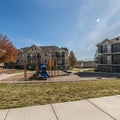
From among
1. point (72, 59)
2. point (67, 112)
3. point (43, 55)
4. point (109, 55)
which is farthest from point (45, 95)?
point (72, 59)

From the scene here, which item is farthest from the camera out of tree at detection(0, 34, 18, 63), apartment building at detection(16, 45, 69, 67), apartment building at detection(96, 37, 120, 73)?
apartment building at detection(16, 45, 69, 67)

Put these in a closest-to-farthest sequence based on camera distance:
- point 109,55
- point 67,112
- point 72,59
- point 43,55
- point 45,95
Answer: point 67,112, point 45,95, point 109,55, point 43,55, point 72,59

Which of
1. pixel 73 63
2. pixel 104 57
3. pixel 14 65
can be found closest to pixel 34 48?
pixel 14 65

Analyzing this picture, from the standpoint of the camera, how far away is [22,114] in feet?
17.2

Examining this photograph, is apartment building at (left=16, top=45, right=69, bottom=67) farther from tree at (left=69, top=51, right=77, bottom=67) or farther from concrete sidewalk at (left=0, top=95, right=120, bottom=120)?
concrete sidewalk at (left=0, top=95, right=120, bottom=120)

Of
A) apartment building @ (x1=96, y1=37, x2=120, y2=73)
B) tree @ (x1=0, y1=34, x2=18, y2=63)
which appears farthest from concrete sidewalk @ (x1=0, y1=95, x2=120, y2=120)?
tree @ (x1=0, y1=34, x2=18, y2=63)

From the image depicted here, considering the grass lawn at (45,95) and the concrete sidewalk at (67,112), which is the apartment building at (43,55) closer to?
the grass lawn at (45,95)

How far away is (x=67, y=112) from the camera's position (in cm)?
538

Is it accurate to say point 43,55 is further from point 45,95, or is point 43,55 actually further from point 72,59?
point 45,95

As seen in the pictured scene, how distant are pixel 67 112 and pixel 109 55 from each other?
3564cm

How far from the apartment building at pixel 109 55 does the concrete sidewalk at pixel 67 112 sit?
108 feet

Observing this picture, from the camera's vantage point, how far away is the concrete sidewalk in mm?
4922

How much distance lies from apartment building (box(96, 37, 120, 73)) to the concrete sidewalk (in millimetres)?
32885

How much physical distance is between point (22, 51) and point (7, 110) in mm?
56306
